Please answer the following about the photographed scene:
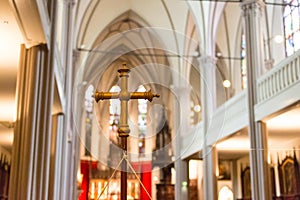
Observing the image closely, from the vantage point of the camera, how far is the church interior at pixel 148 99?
4.73 m

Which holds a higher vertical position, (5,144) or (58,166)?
(5,144)

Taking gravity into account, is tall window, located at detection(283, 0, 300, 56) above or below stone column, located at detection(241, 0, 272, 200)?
above

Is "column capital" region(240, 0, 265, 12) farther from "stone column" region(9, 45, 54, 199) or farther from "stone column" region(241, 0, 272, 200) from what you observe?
"stone column" region(9, 45, 54, 199)

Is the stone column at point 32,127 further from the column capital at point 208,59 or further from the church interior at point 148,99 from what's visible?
the column capital at point 208,59

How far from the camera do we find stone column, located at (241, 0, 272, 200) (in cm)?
1470

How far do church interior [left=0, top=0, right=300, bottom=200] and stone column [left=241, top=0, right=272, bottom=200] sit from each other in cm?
3

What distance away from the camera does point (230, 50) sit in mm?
25203

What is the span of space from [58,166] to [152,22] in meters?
13.7

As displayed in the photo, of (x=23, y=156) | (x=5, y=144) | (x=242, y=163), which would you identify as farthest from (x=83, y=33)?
(x=23, y=156)

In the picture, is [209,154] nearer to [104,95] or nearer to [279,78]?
[279,78]

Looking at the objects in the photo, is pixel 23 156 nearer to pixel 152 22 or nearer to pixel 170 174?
pixel 152 22

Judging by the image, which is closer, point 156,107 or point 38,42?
point 156,107

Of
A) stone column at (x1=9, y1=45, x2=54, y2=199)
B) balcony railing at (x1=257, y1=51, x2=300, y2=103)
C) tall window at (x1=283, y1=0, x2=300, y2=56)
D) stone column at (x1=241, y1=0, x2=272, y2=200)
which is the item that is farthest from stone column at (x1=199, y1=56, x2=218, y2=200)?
stone column at (x1=9, y1=45, x2=54, y2=199)

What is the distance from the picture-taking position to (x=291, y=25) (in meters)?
19.4
